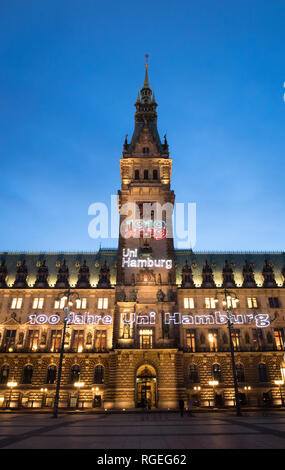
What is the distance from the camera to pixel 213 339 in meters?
46.4

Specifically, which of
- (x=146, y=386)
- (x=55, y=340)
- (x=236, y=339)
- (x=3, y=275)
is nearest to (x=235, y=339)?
(x=236, y=339)

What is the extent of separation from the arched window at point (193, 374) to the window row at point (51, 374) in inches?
505

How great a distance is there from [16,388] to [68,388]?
7.45 metres

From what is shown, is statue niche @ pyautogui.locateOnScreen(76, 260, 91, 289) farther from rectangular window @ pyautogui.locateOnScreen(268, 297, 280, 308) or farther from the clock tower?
rectangular window @ pyautogui.locateOnScreen(268, 297, 280, 308)

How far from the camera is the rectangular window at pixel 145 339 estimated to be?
43.1m

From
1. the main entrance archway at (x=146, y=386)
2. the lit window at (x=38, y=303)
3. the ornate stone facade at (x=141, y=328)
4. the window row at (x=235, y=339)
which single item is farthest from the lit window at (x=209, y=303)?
the lit window at (x=38, y=303)

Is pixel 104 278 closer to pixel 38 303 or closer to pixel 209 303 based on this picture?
pixel 38 303

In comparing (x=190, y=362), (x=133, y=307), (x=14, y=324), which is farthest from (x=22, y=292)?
(x=190, y=362)

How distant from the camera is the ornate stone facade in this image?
4206 cm

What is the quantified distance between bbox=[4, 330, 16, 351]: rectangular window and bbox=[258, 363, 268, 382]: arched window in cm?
3707

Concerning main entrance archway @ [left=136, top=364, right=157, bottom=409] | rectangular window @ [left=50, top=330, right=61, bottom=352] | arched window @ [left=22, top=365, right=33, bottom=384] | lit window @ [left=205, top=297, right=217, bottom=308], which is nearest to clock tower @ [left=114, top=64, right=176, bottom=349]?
main entrance archway @ [left=136, top=364, right=157, bottom=409]

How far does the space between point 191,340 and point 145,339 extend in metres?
7.70

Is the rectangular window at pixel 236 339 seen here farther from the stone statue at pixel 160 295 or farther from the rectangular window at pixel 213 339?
the stone statue at pixel 160 295
